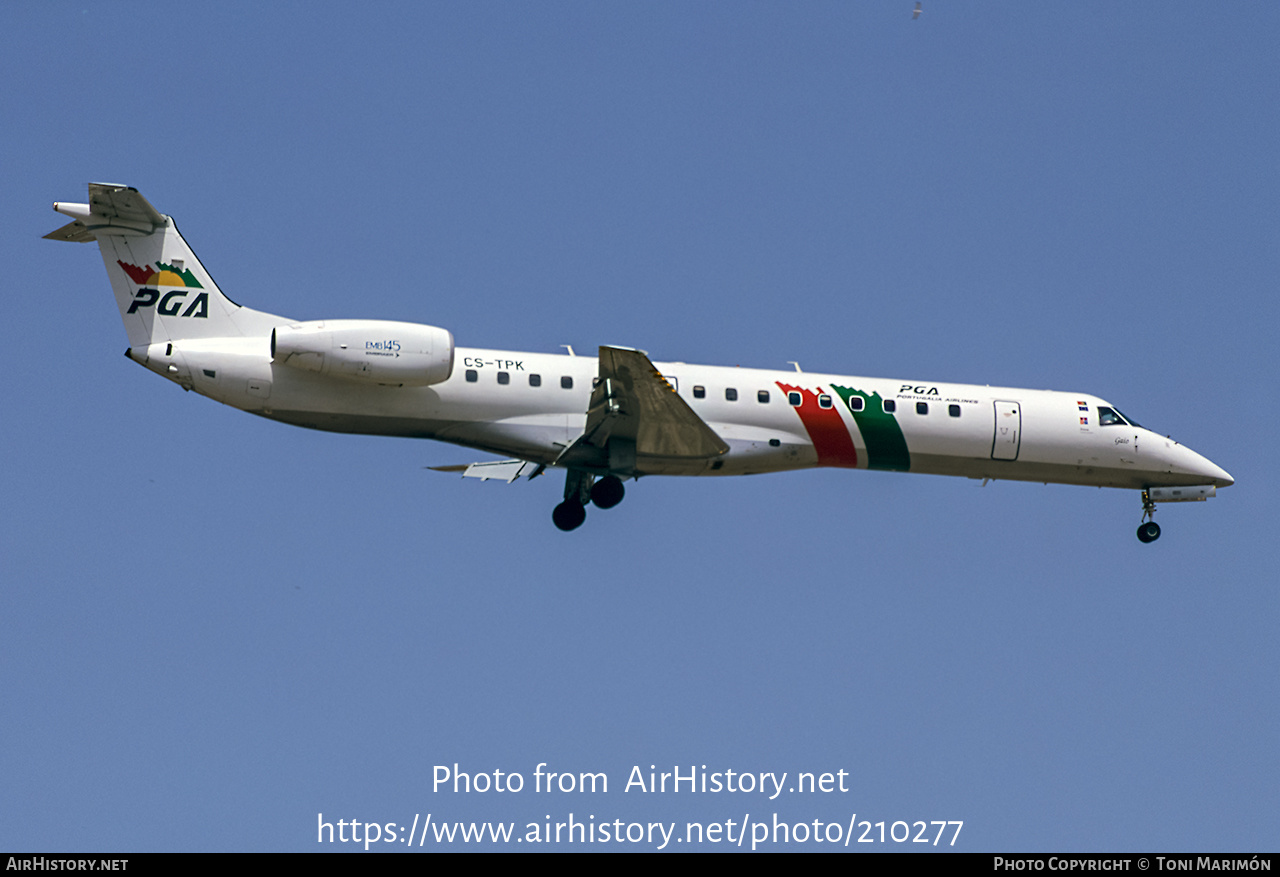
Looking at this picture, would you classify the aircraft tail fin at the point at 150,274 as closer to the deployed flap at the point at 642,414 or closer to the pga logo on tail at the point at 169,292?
the pga logo on tail at the point at 169,292

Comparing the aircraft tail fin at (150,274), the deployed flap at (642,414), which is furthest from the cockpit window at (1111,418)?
the aircraft tail fin at (150,274)

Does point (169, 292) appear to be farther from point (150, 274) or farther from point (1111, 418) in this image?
point (1111, 418)

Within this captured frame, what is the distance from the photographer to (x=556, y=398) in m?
23.6

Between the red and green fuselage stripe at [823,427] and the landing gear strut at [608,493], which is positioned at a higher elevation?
the red and green fuselage stripe at [823,427]

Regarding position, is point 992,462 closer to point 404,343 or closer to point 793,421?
point 793,421

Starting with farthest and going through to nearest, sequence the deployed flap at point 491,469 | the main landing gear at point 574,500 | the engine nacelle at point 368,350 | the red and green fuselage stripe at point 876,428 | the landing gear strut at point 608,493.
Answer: the deployed flap at point 491,469
the red and green fuselage stripe at point 876,428
the main landing gear at point 574,500
the landing gear strut at point 608,493
the engine nacelle at point 368,350

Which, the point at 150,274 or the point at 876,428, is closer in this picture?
the point at 150,274

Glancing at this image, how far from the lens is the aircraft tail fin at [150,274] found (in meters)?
22.6

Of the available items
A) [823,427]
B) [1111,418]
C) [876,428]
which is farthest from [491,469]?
[1111,418]

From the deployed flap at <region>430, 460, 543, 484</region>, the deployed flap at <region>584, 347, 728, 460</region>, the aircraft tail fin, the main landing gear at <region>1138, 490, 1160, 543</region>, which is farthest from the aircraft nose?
the aircraft tail fin

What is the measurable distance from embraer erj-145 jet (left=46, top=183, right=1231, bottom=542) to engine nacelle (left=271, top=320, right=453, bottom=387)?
21 mm

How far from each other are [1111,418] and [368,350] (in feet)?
43.8

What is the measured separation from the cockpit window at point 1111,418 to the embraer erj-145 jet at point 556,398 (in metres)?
0.33
